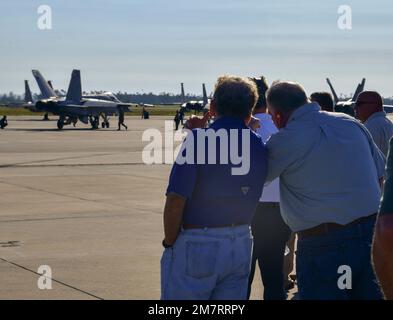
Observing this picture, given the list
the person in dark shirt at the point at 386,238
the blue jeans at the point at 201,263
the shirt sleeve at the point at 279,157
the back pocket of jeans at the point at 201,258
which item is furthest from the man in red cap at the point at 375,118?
the person in dark shirt at the point at 386,238

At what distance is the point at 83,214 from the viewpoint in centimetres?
1412

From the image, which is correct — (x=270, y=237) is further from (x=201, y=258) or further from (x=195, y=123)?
(x=201, y=258)

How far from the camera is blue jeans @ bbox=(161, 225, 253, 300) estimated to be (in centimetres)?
499

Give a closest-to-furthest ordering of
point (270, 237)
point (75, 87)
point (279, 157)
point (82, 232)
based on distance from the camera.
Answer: point (279, 157) < point (270, 237) < point (82, 232) < point (75, 87)

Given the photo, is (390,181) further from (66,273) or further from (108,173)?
(108,173)

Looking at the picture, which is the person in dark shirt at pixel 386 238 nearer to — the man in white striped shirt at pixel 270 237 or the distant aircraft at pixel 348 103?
the man in white striped shirt at pixel 270 237

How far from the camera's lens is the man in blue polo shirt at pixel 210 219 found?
4.98 meters

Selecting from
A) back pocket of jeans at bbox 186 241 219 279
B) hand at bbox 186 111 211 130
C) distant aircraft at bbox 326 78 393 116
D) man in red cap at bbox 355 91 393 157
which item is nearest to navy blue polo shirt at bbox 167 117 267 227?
back pocket of jeans at bbox 186 241 219 279

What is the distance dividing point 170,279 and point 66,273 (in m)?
4.35

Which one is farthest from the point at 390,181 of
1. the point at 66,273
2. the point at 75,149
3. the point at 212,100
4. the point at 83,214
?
the point at 75,149

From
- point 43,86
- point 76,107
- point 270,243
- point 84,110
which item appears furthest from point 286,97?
point 43,86

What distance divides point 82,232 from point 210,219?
733 cm

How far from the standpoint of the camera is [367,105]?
28.1 ft

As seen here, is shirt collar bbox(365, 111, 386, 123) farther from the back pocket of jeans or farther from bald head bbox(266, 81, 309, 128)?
the back pocket of jeans
